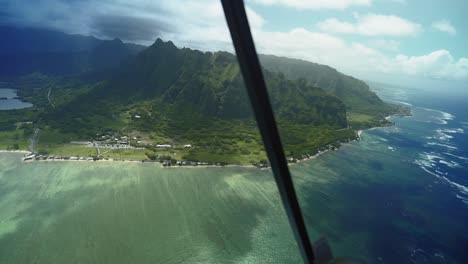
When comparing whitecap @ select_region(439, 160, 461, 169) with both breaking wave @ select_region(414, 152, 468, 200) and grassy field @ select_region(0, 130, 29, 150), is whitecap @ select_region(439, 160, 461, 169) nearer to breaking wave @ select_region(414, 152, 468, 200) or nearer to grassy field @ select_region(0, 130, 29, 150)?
breaking wave @ select_region(414, 152, 468, 200)

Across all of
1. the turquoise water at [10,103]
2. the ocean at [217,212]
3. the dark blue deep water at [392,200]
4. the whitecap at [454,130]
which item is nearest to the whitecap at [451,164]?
the dark blue deep water at [392,200]

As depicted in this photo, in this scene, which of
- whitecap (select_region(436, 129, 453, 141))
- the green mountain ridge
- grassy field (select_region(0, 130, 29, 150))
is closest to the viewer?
grassy field (select_region(0, 130, 29, 150))

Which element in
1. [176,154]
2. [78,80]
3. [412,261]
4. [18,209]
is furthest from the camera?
[78,80]

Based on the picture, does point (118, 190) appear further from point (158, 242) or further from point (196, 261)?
point (196, 261)

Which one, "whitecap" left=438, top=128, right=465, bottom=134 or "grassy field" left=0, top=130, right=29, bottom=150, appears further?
"whitecap" left=438, top=128, right=465, bottom=134

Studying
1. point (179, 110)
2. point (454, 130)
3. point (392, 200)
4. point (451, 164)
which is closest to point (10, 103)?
point (179, 110)

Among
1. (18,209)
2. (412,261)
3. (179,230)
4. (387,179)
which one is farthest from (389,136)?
(18,209)

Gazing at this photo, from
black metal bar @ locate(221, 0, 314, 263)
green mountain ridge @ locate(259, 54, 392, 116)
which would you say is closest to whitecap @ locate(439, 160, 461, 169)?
green mountain ridge @ locate(259, 54, 392, 116)
